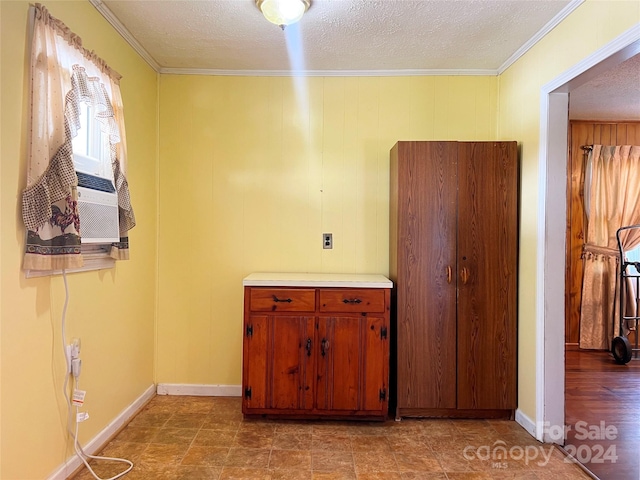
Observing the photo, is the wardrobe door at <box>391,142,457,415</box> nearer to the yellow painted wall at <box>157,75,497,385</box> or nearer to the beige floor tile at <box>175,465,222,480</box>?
the yellow painted wall at <box>157,75,497,385</box>

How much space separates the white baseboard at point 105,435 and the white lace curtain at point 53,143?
96cm

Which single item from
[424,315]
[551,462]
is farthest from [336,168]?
[551,462]

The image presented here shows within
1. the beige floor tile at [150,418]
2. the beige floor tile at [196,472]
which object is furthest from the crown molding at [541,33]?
the beige floor tile at [150,418]

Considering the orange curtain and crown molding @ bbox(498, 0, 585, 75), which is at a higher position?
crown molding @ bbox(498, 0, 585, 75)

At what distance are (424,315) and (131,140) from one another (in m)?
2.18

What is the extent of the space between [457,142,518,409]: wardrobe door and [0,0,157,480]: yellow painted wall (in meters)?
2.10

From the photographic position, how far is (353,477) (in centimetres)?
182

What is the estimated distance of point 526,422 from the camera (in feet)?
7.50

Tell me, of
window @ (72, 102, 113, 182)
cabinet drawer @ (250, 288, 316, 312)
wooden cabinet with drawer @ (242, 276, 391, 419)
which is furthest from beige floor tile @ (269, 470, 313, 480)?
window @ (72, 102, 113, 182)

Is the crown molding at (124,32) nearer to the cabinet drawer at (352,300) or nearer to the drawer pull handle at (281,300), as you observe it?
the drawer pull handle at (281,300)

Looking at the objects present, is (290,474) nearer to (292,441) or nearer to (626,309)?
(292,441)

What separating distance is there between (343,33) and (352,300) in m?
1.61

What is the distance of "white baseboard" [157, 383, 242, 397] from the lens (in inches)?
109

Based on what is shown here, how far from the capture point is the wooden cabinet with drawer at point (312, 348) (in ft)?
7.55
